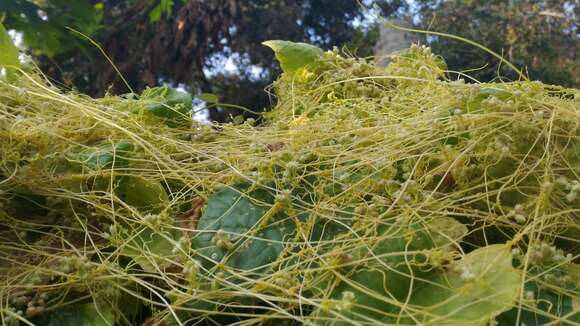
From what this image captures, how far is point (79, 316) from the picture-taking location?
562 mm

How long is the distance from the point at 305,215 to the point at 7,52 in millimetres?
541

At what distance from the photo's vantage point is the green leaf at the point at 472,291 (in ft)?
1.47

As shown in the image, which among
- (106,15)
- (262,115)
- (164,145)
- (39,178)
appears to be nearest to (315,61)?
(262,115)

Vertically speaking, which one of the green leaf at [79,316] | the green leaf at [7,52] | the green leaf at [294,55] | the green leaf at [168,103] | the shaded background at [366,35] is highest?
the green leaf at [7,52]

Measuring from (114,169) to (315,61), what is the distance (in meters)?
0.45

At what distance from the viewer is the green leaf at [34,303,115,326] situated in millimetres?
547

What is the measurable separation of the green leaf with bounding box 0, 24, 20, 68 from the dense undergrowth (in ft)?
0.31

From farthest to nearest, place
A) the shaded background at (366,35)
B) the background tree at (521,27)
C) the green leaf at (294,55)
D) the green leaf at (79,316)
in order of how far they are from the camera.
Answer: the background tree at (521,27)
the shaded background at (366,35)
the green leaf at (294,55)
the green leaf at (79,316)

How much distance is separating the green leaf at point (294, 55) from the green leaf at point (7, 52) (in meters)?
0.39

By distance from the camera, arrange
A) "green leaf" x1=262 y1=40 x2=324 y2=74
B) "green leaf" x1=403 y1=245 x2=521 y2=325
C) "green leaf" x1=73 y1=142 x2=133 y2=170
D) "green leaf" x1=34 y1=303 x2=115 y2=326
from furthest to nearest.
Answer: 1. "green leaf" x1=262 y1=40 x2=324 y2=74
2. "green leaf" x1=73 y1=142 x2=133 y2=170
3. "green leaf" x1=34 y1=303 x2=115 y2=326
4. "green leaf" x1=403 y1=245 x2=521 y2=325

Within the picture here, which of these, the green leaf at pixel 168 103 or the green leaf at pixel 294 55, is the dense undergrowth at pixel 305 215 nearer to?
the green leaf at pixel 168 103

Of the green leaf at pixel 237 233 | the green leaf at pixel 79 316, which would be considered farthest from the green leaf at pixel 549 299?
the green leaf at pixel 79 316

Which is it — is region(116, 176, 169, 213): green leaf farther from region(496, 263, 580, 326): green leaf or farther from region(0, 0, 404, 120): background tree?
region(496, 263, 580, 326): green leaf

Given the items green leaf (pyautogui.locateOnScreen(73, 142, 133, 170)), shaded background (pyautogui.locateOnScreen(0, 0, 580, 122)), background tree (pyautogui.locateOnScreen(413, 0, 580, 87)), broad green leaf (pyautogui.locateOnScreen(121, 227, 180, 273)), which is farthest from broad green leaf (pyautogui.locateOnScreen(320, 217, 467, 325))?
background tree (pyautogui.locateOnScreen(413, 0, 580, 87))
